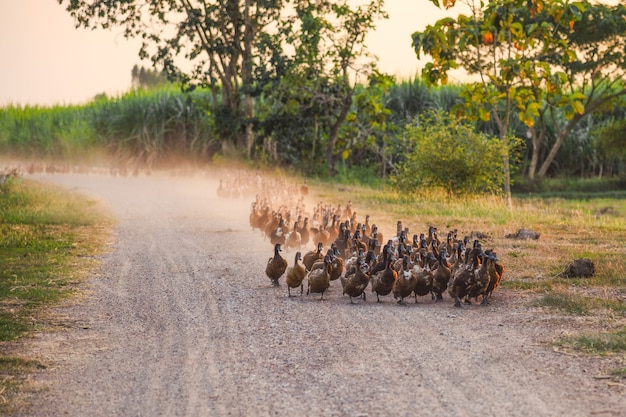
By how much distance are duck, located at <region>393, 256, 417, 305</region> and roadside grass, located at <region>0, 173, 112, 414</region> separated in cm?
391

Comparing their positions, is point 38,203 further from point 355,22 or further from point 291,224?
point 355,22

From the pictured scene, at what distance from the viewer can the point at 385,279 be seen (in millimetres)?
10438

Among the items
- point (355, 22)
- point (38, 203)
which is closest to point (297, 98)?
point (355, 22)

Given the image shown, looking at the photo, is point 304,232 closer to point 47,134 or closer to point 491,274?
point 491,274

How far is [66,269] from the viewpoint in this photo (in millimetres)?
13180

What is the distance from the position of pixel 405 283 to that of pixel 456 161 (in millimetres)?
14469

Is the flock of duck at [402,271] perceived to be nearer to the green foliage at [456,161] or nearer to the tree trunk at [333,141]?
the green foliage at [456,161]

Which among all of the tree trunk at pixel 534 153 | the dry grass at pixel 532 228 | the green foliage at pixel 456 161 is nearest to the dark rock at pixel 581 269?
the dry grass at pixel 532 228

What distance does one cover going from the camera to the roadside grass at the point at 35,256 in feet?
27.9

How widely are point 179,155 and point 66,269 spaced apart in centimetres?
2614

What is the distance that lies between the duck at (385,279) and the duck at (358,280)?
0.13m

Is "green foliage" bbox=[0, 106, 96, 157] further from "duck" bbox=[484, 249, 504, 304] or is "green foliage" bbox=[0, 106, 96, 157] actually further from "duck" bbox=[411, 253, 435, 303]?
"duck" bbox=[484, 249, 504, 304]

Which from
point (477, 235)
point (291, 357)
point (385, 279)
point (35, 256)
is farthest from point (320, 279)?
point (477, 235)

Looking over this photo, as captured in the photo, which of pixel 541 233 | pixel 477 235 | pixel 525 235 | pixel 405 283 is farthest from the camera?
pixel 541 233
